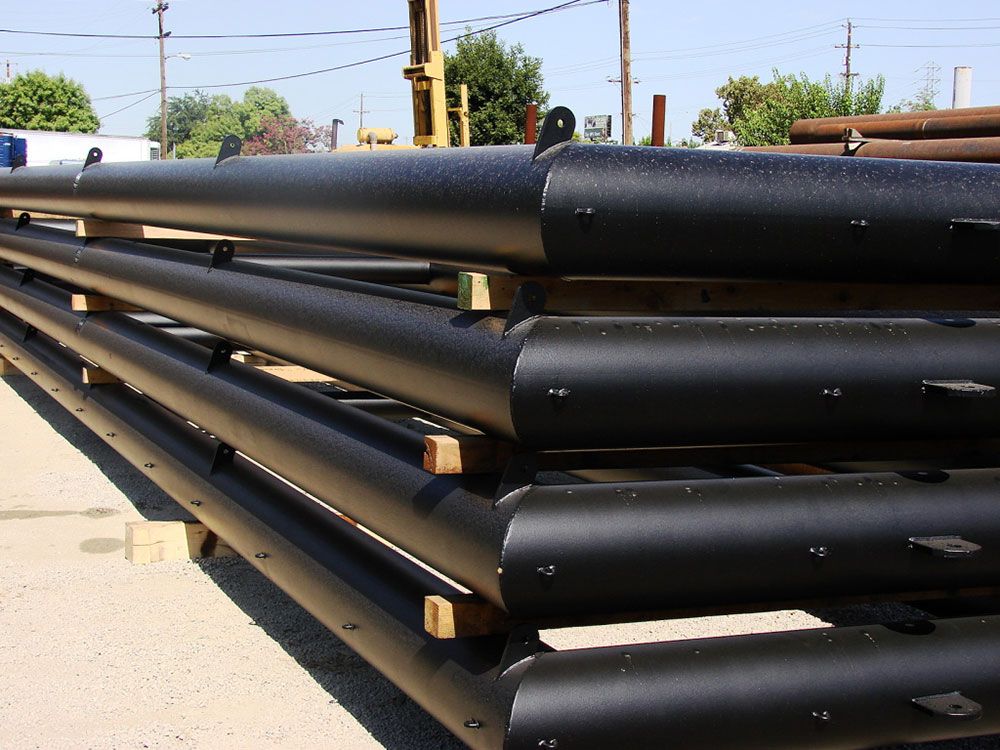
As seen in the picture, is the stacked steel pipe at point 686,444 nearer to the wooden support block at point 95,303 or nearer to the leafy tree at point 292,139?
the wooden support block at point 95,303

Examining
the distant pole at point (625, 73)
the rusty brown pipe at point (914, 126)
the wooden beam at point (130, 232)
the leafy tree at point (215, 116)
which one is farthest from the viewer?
the leafy tree at point (215, 116)

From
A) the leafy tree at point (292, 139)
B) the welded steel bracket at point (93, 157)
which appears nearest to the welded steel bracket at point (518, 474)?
the welded steel bracket at point (93, 157)

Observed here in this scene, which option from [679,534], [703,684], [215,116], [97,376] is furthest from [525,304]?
[215,116]

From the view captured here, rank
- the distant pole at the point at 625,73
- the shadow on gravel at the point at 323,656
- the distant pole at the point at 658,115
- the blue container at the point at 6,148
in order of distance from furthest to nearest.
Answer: the distant pole at the point at 625,73 → the blue container at the point at 6,148 → the distant pole at the point at 658,115 → the shadow on gravel at the point at 323,656

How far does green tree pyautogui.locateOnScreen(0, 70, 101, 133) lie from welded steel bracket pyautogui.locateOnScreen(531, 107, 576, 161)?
75.7 metres

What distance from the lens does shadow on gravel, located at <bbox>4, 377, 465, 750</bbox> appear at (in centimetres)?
362

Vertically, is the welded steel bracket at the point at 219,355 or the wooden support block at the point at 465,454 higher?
the wooden support block at the point at 465,454

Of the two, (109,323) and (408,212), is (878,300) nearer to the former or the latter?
(408,212)

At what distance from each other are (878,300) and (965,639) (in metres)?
0.88

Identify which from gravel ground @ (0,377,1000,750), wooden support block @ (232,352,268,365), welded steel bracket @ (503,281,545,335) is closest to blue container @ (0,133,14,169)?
wooden support block @ (232,352,268,365)

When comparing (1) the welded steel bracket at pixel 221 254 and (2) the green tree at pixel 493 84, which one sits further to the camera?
(2) the green tree at pixel 493 84

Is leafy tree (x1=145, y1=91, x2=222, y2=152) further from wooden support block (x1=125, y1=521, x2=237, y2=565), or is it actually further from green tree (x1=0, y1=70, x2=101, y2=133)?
wooden support block (x1=125, y1=521, x2=237, y2=565)

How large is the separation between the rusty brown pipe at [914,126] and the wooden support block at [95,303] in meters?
7.89

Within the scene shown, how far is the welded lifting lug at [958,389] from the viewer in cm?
284
